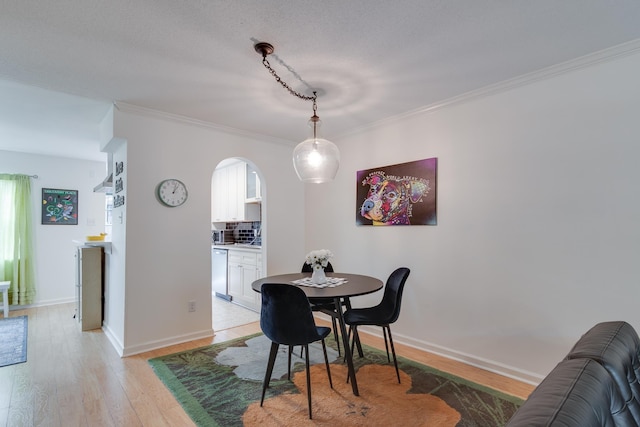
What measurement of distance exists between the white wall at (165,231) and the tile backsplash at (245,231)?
1.92 meters

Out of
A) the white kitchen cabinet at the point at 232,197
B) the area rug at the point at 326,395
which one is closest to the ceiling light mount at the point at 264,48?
the area rug at the point at 326,395

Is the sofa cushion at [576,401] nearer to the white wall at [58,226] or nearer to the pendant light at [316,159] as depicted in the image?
the pendant light at [316,159]

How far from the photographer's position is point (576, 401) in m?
0.78

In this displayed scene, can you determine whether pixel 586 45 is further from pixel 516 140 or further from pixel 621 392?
pixel 621 392

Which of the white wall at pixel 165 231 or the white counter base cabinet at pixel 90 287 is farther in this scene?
the white counter base cabinet at pixel 90 287

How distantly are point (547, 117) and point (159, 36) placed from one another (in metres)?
2.79

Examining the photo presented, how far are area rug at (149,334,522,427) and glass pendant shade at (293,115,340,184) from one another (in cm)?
163

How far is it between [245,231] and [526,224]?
14.9ft

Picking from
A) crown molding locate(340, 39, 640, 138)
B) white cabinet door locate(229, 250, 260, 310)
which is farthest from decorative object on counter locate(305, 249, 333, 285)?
white cabinet door locate(229, 250, 260, 310)

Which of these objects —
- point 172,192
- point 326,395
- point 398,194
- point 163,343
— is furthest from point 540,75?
point 163,343

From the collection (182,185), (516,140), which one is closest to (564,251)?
(516,140)

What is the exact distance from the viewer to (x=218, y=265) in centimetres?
558

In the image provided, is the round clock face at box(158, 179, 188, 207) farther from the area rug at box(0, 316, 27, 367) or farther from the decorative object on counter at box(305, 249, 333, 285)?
the area rug at box(0, 316, 27, 367)

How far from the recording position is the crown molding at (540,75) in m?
2.15
